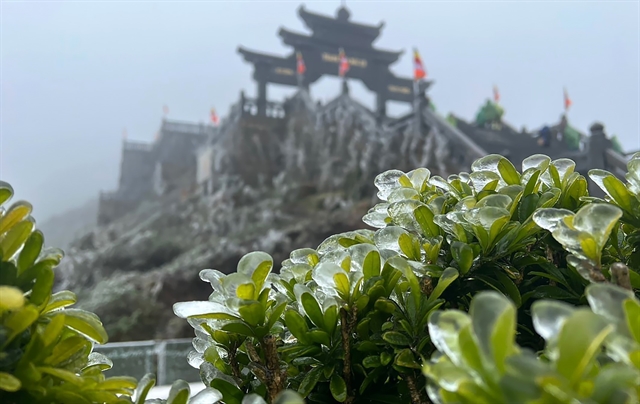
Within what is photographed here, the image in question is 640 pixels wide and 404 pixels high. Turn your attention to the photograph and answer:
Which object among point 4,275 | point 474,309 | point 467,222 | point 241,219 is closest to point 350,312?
point 467,222

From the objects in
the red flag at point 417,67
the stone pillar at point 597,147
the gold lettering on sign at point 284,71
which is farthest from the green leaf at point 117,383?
the gold lettering on sign at point 284,71

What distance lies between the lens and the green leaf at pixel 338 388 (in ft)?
2.37

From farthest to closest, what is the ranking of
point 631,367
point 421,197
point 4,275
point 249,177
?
1. point 249,177
2. point 421,197
3. point 4,275
4. point 631,367

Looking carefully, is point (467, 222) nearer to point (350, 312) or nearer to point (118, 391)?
point (350, 312)

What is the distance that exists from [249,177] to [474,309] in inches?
914

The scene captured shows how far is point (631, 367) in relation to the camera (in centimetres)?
42

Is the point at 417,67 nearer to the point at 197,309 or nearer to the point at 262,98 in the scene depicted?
the point at 262,98

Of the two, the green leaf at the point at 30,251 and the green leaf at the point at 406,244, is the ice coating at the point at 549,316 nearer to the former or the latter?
the green leaf at the point at 406,244

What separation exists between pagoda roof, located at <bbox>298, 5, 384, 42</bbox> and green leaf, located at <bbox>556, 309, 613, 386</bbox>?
31008 millimetres

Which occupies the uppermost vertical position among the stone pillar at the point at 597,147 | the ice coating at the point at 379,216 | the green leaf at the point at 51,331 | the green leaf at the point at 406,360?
the ice coating at the point at 379,216

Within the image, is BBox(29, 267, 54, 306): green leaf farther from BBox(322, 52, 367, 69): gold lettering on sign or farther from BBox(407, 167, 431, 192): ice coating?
BBox(322, 52, 367, 69): gold lettering on sign

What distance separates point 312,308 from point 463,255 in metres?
0.28

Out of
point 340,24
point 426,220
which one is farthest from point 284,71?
point 426,220

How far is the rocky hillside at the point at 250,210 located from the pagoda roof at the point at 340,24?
7595 millimetres
